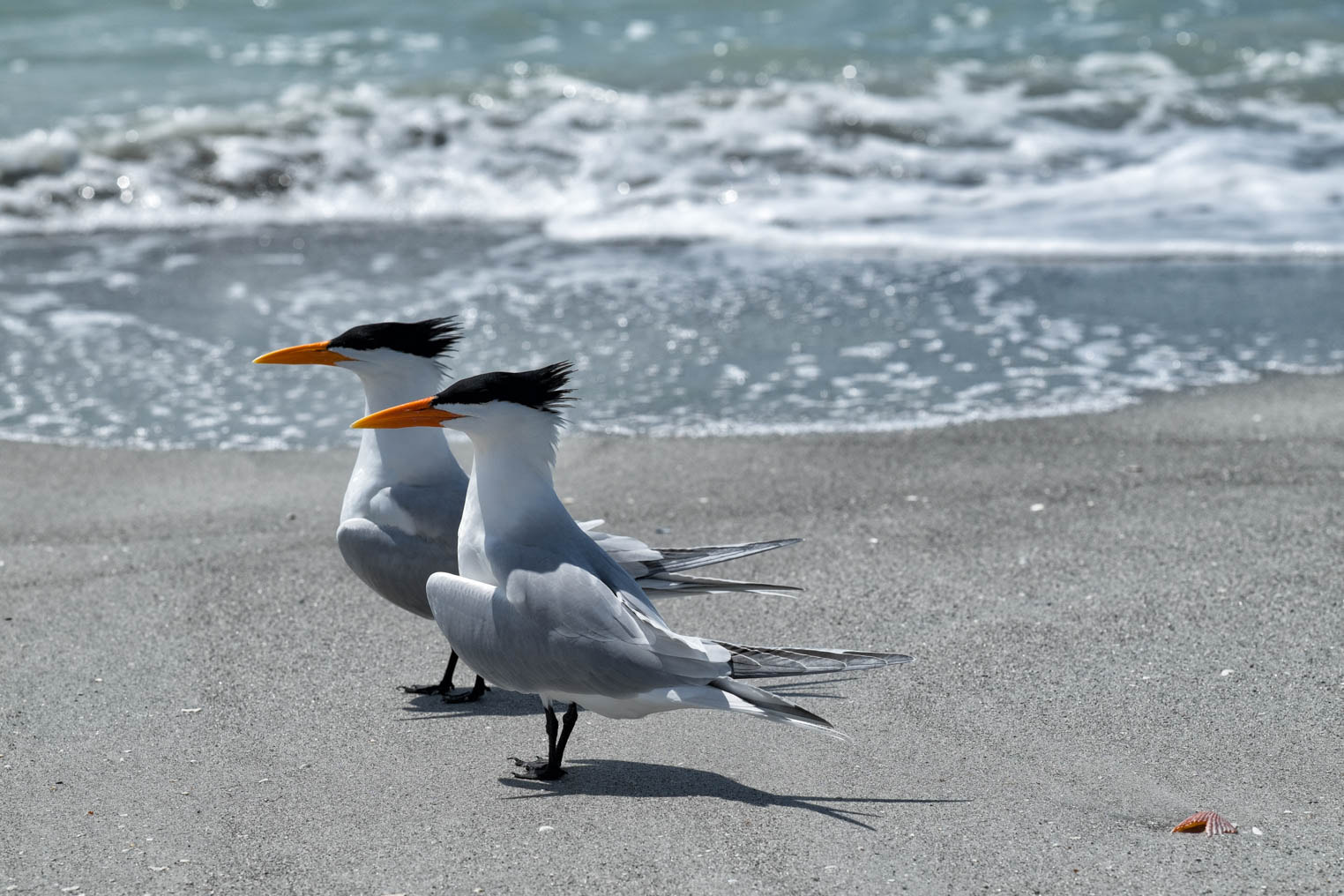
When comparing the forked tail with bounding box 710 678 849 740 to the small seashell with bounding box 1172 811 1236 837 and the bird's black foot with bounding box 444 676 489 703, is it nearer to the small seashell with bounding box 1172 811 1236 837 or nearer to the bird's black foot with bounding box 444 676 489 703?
the small seashell with bounding box 1172 811 1236 837

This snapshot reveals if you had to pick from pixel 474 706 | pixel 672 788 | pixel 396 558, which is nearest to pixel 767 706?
pixel 672 788

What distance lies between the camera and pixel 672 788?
3.35 m

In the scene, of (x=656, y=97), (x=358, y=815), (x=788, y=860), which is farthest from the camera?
(x=656, y=97)

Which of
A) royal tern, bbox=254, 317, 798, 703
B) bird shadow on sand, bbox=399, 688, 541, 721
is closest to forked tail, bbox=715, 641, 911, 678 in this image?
royal tern, bbox=254, 317, 798, 703

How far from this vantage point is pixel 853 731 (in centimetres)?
364

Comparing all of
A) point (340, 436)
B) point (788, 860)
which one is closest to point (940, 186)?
point (340, 436)

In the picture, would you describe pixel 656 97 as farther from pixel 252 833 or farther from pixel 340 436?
pixel 252 833

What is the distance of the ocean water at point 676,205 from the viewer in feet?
22.3

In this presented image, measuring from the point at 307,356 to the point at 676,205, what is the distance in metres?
6.35

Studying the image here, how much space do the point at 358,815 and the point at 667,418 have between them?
321 cm

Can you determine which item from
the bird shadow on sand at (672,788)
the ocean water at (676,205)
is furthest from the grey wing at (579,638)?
the ocean water at (676,205)

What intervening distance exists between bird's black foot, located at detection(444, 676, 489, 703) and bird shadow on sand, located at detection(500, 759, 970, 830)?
1.76 ft

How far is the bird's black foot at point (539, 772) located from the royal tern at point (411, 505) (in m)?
0.54

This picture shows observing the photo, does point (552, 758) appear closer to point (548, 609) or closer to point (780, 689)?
point (548, 609)
